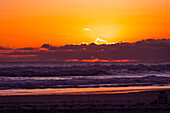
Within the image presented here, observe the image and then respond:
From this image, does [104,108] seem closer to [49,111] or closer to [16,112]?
[49,111]

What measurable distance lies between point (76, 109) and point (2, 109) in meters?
2.74

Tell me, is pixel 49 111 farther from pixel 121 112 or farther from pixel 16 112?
pixel 121 112

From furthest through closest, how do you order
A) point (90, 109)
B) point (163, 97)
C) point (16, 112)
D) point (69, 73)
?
1. point (69, 73)
2. point (163, 97)
3. point (90, 109)
4. point (16, 112)

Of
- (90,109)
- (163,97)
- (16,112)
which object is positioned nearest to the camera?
(16,112)

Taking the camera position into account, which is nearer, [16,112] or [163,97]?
[16,112]

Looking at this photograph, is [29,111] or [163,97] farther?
[163,97]

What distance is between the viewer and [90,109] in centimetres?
1156

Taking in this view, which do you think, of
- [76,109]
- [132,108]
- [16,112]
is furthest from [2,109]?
[132,108]

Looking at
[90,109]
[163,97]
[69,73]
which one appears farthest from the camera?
[69,73]

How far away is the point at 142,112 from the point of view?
1102 cm

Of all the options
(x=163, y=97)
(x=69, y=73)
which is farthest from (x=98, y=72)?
(x=163, y=97)

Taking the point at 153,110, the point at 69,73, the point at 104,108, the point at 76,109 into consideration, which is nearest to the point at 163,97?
the point at 153,110

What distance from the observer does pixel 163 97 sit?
13.3 meters

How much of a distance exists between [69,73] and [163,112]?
121 feet
